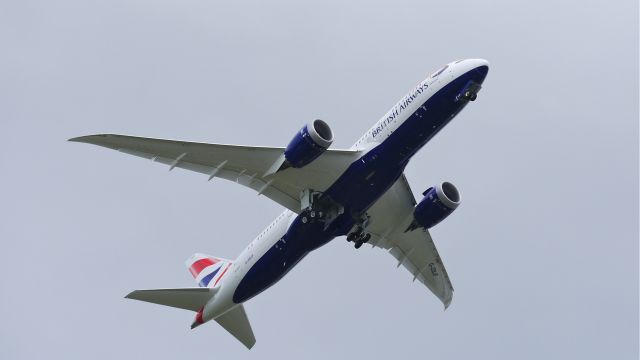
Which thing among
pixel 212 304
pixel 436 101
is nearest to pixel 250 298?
pixel 212 304

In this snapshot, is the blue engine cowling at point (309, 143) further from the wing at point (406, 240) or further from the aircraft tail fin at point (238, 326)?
the aircraft tail fin at point (238, 326)

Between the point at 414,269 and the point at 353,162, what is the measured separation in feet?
35.4

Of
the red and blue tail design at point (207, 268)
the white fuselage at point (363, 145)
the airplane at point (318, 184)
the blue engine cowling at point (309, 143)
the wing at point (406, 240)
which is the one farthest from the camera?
the red and blue tail design at point (207, 268)

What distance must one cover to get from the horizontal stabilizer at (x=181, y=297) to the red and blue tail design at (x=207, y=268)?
113cm

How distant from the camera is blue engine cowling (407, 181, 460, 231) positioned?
4588cm

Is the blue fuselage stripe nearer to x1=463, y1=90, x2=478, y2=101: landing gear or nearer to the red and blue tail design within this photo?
x1=463, y1=90, x2=478, y2=101: landing gear

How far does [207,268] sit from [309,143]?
13.8m

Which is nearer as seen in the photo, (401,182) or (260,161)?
(260,161)

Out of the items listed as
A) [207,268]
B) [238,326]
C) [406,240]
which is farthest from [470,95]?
[207,268]

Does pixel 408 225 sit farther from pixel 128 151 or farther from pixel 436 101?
pixel 128 151

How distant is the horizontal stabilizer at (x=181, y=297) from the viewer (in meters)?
46.7

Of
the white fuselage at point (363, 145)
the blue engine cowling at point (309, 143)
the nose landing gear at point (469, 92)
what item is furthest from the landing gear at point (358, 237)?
the nose landing gear at point (469, 92)

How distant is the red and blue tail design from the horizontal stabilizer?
113 centimetres

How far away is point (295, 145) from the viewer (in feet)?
135
